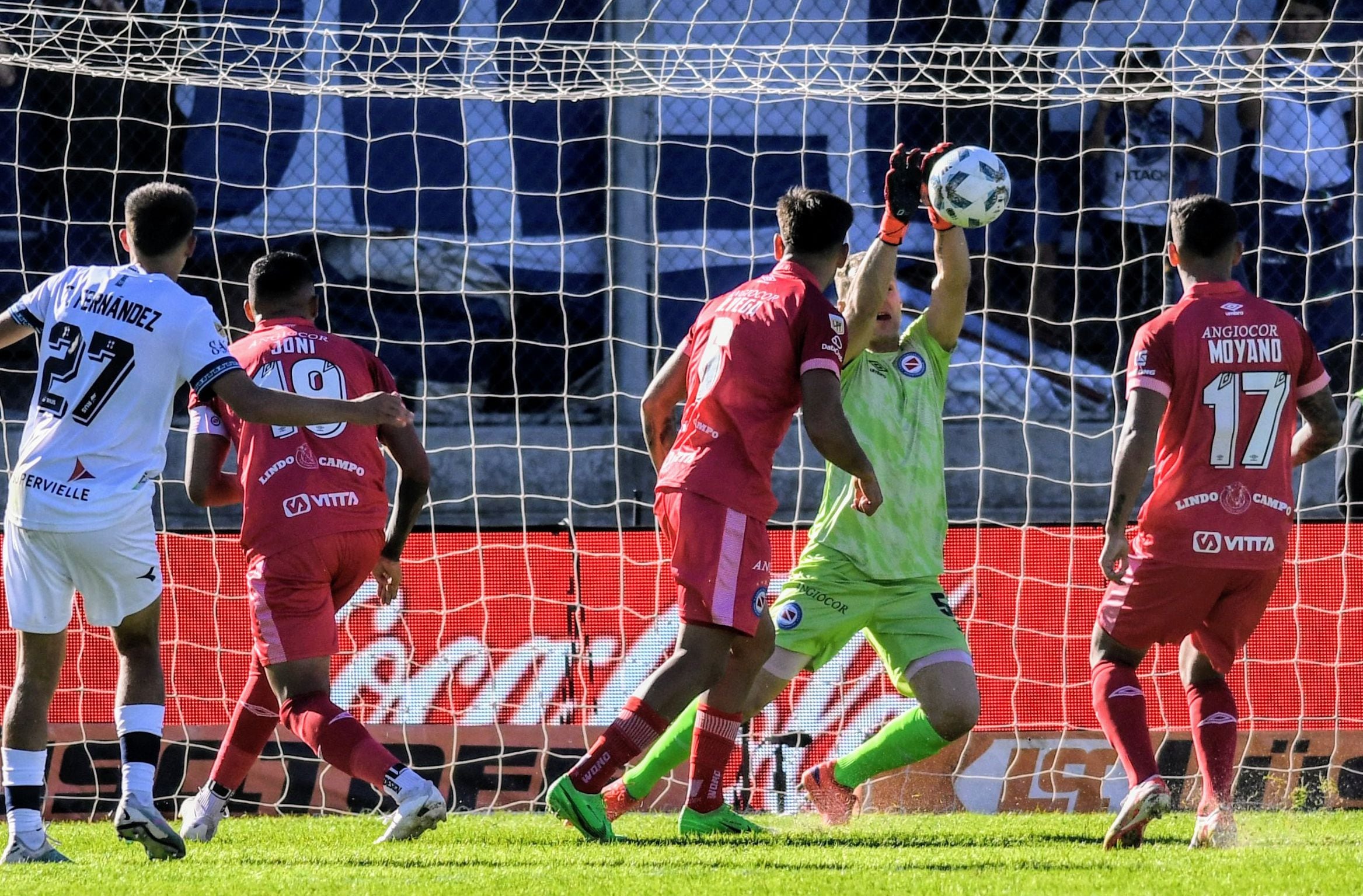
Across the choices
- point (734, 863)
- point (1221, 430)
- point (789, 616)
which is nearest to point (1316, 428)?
point (1221, 430)

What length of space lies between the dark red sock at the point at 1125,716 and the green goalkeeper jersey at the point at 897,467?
0.73m

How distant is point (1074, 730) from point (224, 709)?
11.0 ft

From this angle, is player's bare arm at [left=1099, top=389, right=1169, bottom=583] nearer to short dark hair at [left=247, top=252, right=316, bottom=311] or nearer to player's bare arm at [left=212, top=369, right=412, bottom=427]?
player's bare arm at [left=212, top=369, right=412, bottom=427]

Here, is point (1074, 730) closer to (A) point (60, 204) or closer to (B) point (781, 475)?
(B) point (781, 475)

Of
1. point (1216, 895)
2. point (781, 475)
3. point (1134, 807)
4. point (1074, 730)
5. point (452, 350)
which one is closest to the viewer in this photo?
point (1216, 895)

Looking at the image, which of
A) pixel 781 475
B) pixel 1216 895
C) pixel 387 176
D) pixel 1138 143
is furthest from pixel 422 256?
pixel 1216 895

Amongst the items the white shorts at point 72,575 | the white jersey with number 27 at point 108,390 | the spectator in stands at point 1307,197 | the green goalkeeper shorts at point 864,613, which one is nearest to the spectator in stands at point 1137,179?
the spectator in stands at point 1307,197

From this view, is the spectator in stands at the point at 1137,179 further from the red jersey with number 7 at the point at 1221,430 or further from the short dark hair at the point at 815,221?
the short dark hair at the point at 815,221

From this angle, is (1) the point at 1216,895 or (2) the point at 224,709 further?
(2) the point at 224,709

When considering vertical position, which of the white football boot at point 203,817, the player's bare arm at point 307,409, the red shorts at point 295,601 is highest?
the player's bare arm at point 307,409

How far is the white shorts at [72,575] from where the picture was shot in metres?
4.40

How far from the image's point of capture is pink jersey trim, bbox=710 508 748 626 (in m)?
4.52

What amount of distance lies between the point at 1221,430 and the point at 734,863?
1.86 m

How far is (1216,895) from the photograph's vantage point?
3.57 metres
